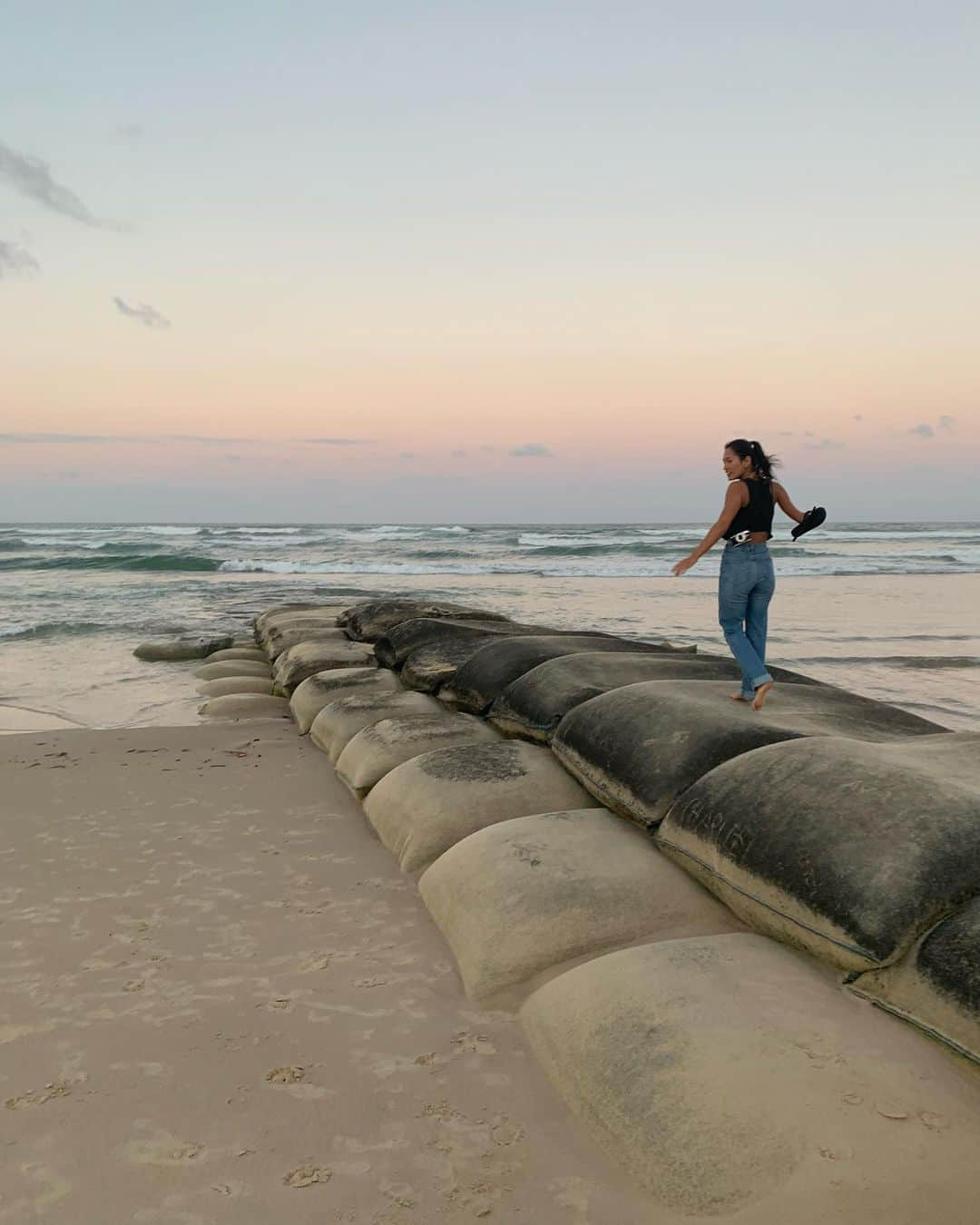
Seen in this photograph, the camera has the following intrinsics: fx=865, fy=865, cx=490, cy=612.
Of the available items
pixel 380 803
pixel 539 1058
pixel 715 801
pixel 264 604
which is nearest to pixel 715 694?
pixel 715 801

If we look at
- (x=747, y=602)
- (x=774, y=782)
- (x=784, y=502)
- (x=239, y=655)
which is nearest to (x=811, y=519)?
(x=784, y=502)

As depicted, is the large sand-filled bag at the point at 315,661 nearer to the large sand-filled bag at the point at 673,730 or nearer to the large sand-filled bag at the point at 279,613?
the large sand-filled bag at the point at 279,613

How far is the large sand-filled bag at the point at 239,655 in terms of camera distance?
9555 mm

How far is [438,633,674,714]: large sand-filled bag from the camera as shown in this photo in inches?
205

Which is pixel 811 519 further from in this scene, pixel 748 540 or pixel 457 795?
pixel 457 795

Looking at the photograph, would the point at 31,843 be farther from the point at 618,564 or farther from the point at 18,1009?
the point at 618,564

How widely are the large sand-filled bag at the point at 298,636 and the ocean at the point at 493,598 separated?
98 cm

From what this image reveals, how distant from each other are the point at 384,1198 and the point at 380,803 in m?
2.28

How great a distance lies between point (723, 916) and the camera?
8.99ft

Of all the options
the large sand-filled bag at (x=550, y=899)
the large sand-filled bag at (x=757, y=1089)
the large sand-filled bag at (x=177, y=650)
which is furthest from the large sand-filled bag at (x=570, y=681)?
the large sand-filled bag at (x=177, y=650)

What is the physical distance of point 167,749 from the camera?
5637mm

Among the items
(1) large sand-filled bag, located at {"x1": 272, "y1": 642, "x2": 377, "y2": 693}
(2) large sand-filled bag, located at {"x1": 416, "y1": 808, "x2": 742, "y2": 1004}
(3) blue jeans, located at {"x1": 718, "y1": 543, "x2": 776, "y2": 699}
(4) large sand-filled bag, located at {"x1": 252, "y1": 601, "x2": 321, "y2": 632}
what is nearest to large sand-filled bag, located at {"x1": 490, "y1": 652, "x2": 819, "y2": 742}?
(3) blue jeans, located at {"x1": 718, "y1": 543, "x2": 776, "y2": 699}

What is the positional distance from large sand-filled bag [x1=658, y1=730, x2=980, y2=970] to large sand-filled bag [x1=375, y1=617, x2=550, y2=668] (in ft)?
12.4

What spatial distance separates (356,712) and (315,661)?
1.97 m
